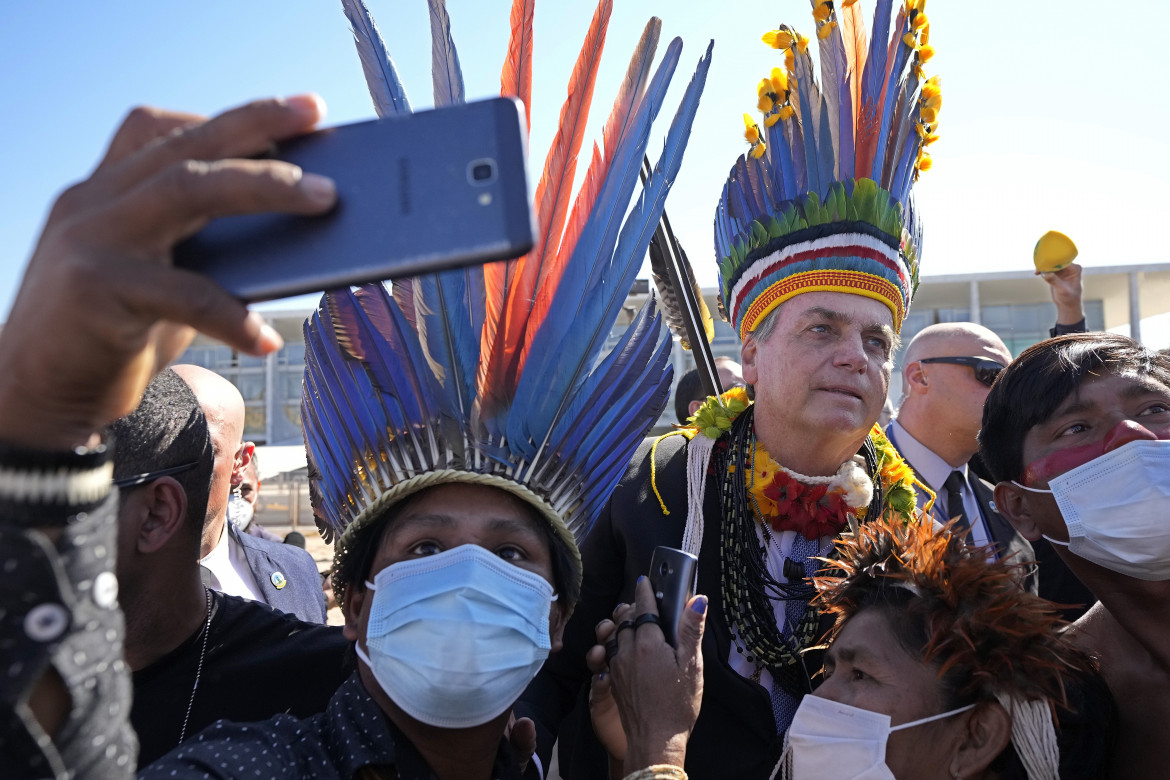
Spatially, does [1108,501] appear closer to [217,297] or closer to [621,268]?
[621,268]

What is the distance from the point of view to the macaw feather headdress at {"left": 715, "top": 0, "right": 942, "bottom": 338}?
2951mm

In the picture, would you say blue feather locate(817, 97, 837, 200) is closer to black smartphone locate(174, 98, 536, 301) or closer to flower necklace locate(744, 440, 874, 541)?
flower necklace locate(744, 440, 874, 541)

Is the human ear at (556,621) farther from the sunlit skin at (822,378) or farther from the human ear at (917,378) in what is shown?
the human ear at (917,378)

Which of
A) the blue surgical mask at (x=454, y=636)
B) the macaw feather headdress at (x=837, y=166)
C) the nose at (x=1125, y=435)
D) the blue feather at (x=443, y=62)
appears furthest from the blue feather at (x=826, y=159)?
the blue surgical mask at (x=454, y=636)

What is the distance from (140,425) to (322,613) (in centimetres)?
248

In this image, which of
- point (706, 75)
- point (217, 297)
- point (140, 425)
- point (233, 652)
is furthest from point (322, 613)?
point (217, 297)

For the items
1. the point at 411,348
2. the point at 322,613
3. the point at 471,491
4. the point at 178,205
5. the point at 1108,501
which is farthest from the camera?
the point at 322,613

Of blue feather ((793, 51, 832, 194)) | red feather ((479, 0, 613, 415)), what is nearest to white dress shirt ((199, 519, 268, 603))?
red feather ((479, 0, 613, 415))

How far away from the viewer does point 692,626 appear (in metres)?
2.03

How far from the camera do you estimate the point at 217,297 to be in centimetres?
91

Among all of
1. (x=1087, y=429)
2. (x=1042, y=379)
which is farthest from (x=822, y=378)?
(x=1087, y=429)

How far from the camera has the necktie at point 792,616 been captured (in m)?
2.56

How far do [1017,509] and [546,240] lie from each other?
1566mm

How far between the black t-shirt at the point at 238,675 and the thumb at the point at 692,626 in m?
0.84
